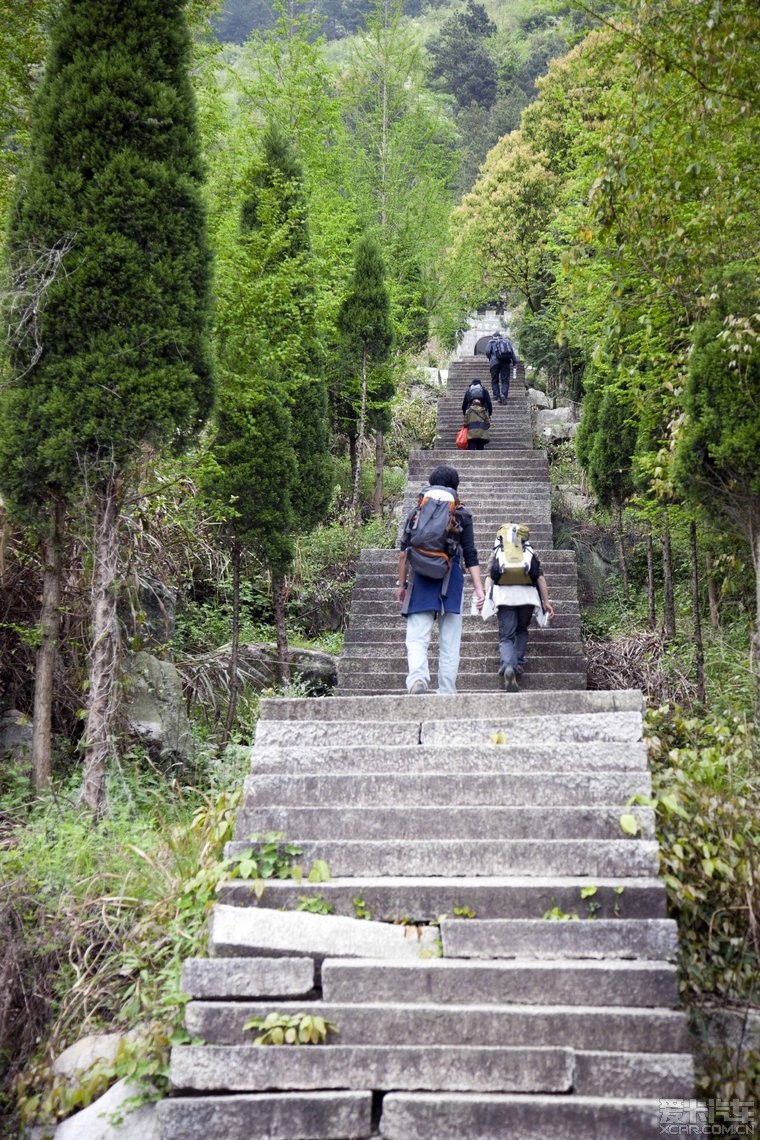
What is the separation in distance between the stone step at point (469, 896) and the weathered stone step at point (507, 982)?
241 mm

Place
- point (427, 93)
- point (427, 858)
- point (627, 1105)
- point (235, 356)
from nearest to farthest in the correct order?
point (627, 1105) → point (427, 858) → point (235, 356) → point (427, 93)

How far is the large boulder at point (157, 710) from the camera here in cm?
793

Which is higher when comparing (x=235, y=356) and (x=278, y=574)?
(x=235, y=356)

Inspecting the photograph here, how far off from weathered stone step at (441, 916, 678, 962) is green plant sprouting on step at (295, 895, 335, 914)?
0.55 m

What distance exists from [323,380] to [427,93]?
1201cm

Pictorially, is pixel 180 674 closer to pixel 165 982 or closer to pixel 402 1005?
pixel 165 982

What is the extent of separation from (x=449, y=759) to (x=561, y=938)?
4.02 ft

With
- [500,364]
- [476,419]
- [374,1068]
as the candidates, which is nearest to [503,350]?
[500,364]

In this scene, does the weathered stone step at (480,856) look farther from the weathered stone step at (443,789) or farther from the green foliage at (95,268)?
the green foliage at (95,268)

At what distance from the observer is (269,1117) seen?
374cm

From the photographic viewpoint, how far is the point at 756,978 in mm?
4285

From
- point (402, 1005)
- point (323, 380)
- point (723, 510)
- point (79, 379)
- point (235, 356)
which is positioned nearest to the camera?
point (402, 1005)

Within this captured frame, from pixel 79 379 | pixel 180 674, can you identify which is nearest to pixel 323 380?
pixel 180 674

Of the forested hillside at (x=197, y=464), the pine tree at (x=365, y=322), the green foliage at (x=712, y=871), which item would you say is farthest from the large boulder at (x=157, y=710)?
the pine tree at (x=365, y=322)
